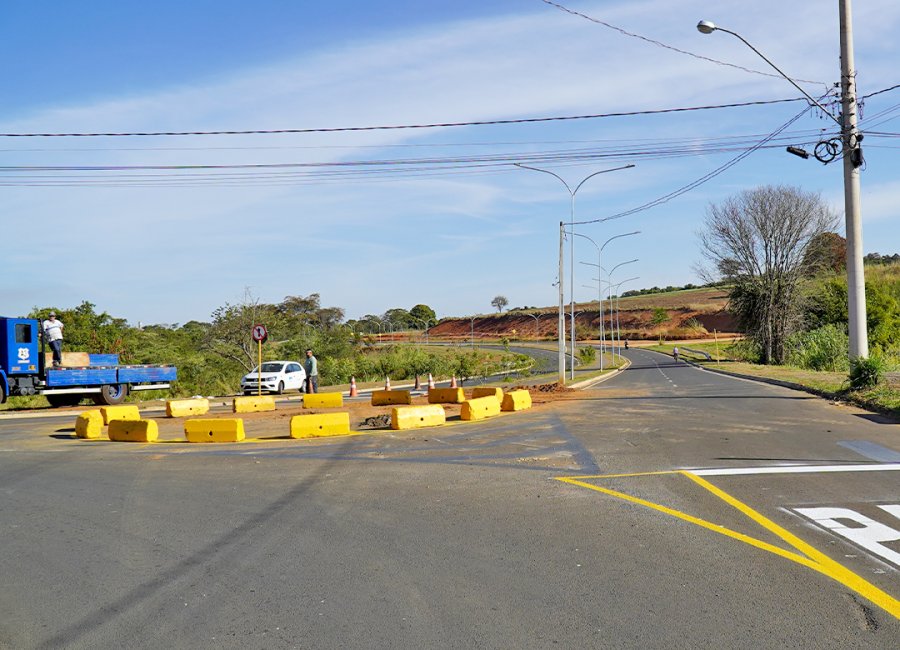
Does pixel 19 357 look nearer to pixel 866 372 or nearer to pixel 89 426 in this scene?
pixel 89 426

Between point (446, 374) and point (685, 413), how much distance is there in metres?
37.4

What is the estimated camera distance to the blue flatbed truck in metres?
26.4

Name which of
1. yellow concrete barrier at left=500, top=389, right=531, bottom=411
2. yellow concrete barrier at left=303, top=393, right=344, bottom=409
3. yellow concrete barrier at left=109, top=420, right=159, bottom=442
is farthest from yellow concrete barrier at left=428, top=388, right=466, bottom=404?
yellow concrete barrier at left=109, top=420, right=159, bottom=442

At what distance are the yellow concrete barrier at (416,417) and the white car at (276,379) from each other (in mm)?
16655

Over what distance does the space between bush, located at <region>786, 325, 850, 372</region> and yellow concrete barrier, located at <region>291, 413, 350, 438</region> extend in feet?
108

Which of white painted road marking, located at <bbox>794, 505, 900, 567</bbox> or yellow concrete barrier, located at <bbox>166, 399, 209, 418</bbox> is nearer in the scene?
white painted road marking, located at <bbox>794, 505, 900, 567</bbox>

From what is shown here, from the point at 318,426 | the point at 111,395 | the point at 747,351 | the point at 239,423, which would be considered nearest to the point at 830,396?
the point at 318,426

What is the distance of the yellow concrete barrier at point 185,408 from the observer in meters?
22.9

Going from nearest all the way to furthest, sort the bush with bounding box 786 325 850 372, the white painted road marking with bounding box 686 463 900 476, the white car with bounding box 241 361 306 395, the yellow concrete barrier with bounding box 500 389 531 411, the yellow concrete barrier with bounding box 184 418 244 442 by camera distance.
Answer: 1. the white painted road marking with bounding box 686 463 900 476
2. the yellow concrete barrier with bounding box 184 418 244 442
3. the yellow concrete barrier with bounding box 500 389 531 411
4. the white car with bounding box 241 361 306 395
5. the bush with bounding box 786 325 850 372

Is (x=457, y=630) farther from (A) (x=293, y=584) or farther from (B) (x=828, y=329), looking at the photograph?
(B) (x=828, y=329)

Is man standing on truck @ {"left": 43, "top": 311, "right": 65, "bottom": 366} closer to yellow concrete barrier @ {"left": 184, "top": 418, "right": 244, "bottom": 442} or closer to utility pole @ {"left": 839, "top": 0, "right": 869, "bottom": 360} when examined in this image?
yellow concrete barrier @ {"left": 184, "top": 418, "right": 244, "bottom": 442}

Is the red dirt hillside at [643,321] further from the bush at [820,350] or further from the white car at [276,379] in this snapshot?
the white car at [276,379]

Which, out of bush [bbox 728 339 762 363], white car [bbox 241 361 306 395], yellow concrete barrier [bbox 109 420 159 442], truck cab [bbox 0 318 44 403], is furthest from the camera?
bush [bbox 728 339 762 363]

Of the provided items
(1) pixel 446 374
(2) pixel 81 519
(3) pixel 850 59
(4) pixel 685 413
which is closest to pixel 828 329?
(1) pixel 446 374
